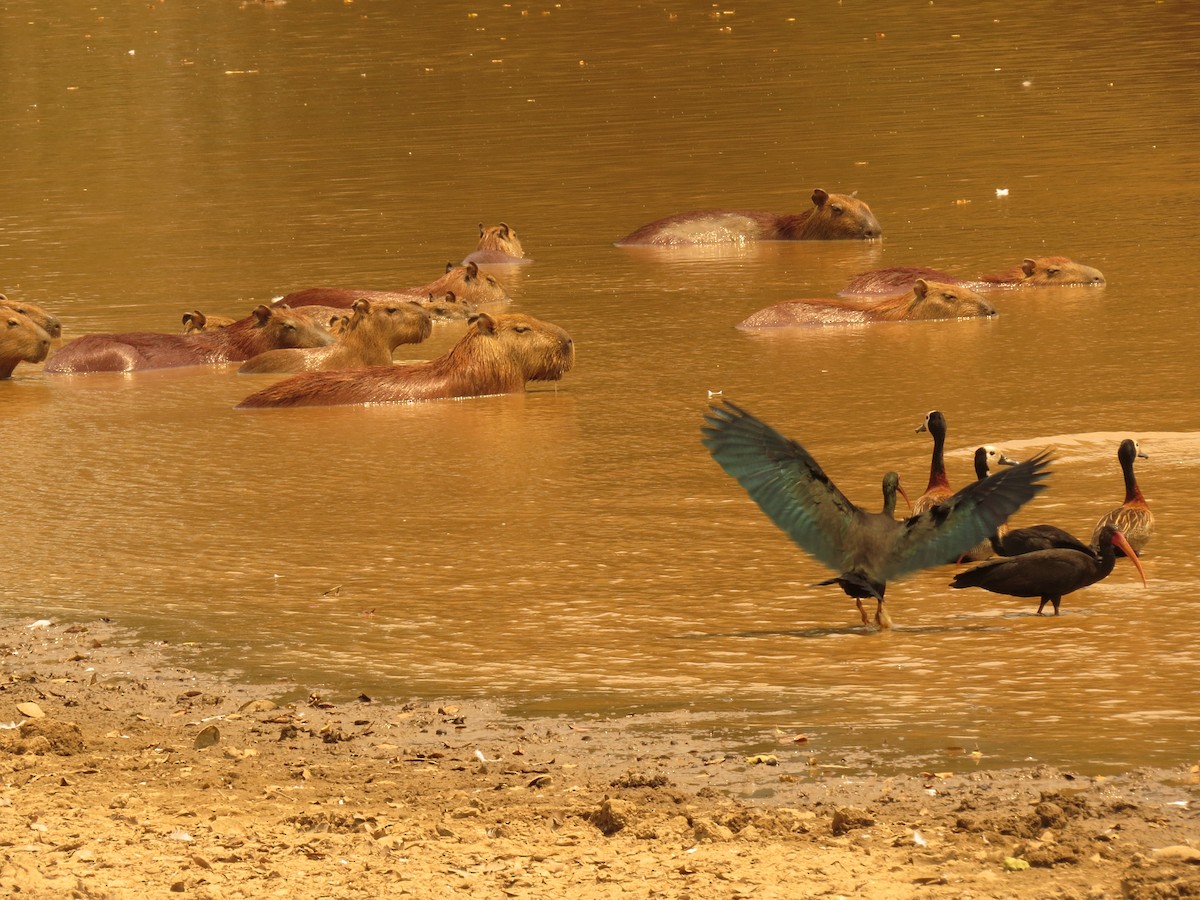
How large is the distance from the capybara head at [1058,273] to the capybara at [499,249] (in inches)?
163

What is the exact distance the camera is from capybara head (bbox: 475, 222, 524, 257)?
52.0ft

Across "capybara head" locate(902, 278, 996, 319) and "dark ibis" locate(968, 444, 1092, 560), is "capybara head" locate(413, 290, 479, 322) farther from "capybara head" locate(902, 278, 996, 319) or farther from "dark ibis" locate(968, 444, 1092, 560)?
"dark ibis" locate(968, 444, 1092, 560)

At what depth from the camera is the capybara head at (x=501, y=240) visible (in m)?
15.8

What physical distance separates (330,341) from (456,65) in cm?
1943

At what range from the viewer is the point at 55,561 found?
8.00m

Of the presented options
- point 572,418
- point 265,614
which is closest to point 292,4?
point 572,418

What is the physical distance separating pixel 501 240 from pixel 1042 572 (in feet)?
31.8

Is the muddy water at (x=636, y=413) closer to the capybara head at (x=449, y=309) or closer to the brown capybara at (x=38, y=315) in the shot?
the brown capybara at (x=38, y=315)

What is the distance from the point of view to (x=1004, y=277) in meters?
13.5

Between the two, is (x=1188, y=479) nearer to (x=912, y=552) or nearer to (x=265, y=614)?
(x=912, y=552)

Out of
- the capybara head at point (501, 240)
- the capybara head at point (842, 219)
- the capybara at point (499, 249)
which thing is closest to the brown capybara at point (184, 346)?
the capybara at point (499, 249)

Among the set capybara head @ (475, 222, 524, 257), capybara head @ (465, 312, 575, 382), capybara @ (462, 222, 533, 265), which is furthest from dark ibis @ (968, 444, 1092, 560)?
capybara head @ (475, 222, 524, 257)

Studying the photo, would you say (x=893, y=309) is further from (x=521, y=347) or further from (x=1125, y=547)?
(x=1125, y=547)

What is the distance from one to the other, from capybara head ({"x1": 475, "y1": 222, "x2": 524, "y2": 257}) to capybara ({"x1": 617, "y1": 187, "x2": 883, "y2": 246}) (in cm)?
94
